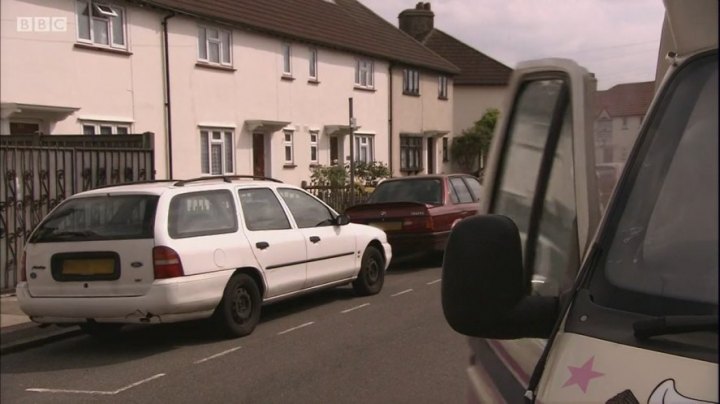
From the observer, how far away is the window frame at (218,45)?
20.8m

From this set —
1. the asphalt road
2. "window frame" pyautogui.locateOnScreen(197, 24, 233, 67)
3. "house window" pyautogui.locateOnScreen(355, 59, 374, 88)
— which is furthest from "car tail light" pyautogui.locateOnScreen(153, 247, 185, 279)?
"house window" pyautogui.locateOnScreen(355, 59, 374, 88)

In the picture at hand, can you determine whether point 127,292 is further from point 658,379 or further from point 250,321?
point 658,379

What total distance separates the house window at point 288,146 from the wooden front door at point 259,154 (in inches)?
35.8

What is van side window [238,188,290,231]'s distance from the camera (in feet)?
26.6

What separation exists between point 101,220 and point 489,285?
618 cm

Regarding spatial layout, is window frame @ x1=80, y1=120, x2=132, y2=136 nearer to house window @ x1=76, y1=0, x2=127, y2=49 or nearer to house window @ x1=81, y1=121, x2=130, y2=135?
house window @ x1=81, y1=121, x2=130, y2=135

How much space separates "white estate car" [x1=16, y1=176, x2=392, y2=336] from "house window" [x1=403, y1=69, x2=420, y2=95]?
25104mm

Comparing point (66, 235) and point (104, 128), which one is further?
point (104, 128)

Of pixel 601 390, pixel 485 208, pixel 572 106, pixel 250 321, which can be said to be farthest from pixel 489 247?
pixel 250 321

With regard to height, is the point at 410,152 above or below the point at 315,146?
below

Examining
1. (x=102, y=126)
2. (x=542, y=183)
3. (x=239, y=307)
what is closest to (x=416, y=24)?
(x=102, y=126)

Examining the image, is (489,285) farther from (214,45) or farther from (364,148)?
(364,148)

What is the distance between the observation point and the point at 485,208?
3010 mm

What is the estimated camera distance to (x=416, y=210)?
41.4ft
